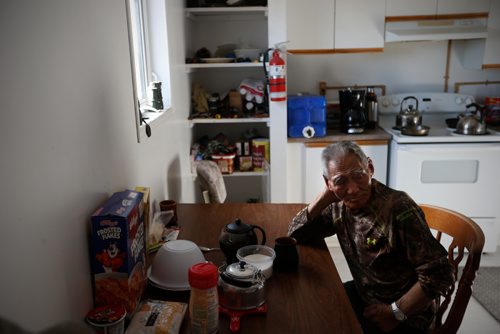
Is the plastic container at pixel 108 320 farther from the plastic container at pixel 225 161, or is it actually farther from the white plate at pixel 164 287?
the plastic container at pixel 225 161

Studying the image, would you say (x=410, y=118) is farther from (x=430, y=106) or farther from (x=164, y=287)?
(x=164, y=287)

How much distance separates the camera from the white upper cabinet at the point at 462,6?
3.32 meters

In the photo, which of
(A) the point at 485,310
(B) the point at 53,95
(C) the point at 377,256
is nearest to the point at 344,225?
(C) the point at 377,256

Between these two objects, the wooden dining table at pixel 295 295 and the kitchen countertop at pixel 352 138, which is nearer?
the wooden dining table at pixel 295 295

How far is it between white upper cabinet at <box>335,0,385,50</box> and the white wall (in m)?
2.20

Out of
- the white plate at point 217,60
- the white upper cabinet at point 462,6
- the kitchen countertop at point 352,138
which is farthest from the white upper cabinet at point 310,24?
the white upper cabinet at point 462,6

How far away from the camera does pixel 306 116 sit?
3.32 m

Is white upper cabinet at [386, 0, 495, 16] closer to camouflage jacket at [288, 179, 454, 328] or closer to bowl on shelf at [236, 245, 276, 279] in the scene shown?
camouflage jacket at [288, 179, 454, 328]

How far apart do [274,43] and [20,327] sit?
2589 millimetres

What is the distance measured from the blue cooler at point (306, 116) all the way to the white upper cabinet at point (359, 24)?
0.48 meters

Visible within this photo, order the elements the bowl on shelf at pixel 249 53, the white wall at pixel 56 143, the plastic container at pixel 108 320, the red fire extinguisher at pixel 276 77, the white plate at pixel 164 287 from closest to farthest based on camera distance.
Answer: the white wall at pixel 56 143 → the plastic container at pixel 108 320 → the white plate at pixel 164 287 → the red fire extinguisher at pixel 276 77 → the bowl on shelf at pixel 249 53

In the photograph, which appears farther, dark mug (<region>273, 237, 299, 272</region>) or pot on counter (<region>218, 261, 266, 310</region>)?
dark mug (<region>273, 237, 299, 272</region>)

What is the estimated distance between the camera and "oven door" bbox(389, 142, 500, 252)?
10.5 ft

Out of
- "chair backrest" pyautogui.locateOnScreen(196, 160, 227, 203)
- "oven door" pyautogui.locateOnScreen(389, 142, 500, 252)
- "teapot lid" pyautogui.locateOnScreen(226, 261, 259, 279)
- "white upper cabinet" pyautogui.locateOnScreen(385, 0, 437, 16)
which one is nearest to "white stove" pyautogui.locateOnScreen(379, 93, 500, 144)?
"oven door" pyautogui.locateOnScreen(389, 142, 500, 252)
